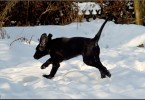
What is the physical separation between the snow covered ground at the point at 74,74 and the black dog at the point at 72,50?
0.76ft

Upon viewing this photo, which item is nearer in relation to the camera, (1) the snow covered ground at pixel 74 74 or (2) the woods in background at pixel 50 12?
(1) the snow covered ground at pixel 74 74

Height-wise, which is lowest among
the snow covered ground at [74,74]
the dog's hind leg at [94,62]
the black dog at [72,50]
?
the snow covered ground at [74,74]

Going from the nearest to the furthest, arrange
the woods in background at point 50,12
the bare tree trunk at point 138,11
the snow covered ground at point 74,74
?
the snow covered ground at point 74,74
the woods in background at point 50,12
the bare tree trunk at point 138,11

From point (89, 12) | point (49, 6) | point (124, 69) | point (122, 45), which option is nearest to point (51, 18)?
point (49, 6)

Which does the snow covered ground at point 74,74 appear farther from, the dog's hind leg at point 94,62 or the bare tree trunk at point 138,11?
the bare tree trunk at point 138,11

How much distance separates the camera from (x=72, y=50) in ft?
21.9

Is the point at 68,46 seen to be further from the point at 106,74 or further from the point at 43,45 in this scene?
the point at 106,74

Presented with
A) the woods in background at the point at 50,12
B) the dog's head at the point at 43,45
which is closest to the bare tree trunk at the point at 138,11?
the woods in background at the point at 50,12

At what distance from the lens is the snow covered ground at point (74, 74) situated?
5.43m

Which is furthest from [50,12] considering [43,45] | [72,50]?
[72,50]

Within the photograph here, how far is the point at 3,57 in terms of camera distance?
27.5 ft

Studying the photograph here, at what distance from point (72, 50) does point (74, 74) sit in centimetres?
44

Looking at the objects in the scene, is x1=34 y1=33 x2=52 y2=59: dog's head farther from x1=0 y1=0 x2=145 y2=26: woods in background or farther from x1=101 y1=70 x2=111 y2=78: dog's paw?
x1=0 y1=0 x2=145 y2=26: woods in background

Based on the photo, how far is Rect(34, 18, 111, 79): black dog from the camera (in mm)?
6508
